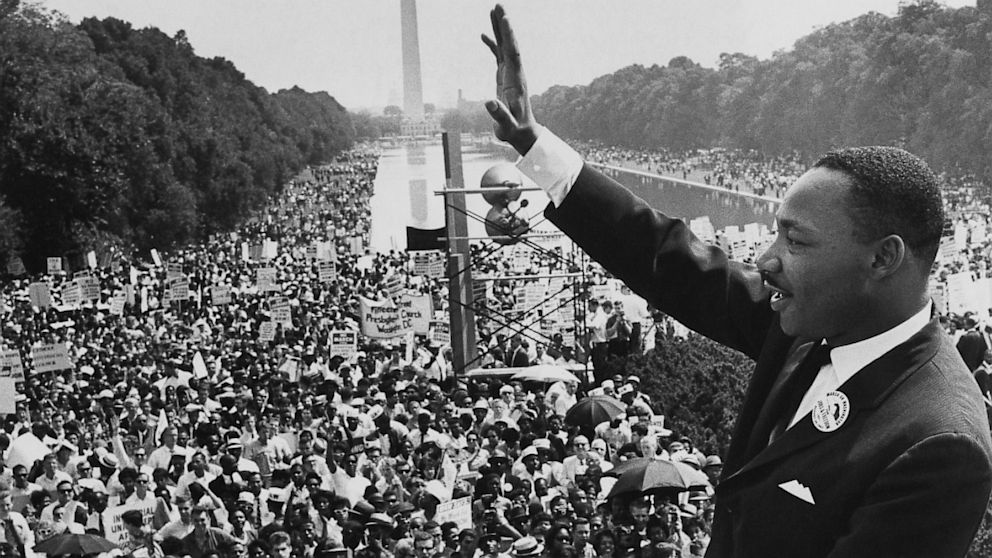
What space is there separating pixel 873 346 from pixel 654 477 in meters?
7.66

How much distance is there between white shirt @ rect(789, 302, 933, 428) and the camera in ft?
6.98

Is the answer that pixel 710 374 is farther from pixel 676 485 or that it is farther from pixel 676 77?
pixel 676 77

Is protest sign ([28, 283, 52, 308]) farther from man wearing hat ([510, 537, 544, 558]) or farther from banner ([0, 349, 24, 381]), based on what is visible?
man wearing hat ([510, 537, 544, 558])

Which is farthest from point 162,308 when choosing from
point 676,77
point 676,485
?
point 676,77

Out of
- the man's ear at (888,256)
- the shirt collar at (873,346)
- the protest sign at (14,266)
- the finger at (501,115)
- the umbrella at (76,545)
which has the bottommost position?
the protest sign at (14,266)

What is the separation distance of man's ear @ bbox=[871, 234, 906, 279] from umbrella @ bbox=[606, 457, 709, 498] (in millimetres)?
7563

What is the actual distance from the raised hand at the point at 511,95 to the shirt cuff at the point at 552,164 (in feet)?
0.07

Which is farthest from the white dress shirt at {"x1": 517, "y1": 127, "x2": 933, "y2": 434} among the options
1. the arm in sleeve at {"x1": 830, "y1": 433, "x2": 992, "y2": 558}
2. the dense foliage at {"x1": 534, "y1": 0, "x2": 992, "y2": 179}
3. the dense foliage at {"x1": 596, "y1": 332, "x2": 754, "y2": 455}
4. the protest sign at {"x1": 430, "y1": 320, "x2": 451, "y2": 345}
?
the dense foliage at {"x1": 534, "y1": 0, "x2": 992, "y2": 179}

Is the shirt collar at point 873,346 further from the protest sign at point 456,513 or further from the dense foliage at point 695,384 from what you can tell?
the dense foliage at point 695,384

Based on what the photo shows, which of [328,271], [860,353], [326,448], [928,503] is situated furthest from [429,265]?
[928,503]

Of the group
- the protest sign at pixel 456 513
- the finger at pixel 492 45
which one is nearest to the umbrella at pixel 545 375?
the protest sign at pixel 456 513

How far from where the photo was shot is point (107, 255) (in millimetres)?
39469

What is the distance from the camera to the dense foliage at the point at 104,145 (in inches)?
1497

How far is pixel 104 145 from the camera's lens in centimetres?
4019
